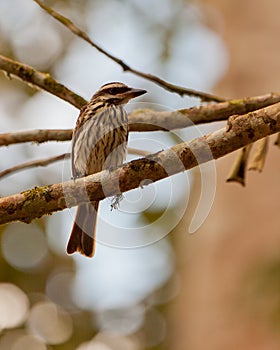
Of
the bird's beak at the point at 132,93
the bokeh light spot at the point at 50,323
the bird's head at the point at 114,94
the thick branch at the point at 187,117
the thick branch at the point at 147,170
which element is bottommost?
the thick branch at the point at 147,170

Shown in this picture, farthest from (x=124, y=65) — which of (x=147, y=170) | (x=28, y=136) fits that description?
(x=147, y=170)

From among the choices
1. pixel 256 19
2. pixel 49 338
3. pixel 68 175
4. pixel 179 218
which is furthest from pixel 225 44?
pixel 49 338

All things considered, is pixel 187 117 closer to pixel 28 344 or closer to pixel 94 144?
pixel 94 144

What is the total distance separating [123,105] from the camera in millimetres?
4516

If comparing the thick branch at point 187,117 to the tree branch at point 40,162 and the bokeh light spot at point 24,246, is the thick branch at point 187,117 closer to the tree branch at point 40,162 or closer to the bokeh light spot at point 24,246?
the tree branch at point 40,162

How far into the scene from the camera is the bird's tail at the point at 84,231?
4125 millimetres

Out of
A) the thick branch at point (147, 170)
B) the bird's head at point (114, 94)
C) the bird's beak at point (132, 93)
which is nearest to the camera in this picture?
the thick branch at point (147, 170)

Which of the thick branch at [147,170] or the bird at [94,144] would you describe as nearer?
the thick branch at [147,170]

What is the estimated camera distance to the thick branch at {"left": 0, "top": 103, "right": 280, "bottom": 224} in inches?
123

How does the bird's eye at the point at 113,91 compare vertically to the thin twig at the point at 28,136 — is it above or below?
above

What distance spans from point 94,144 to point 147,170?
3.78 feet

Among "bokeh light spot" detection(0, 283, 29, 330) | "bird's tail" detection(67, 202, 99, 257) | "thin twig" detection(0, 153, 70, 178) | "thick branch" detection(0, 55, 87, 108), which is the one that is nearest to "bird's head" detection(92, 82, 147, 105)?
"thick branch" detection(0, 55, 87, 108)

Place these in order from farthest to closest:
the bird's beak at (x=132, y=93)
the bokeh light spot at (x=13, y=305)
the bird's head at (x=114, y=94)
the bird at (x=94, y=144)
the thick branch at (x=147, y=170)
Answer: the bokeh light spot at (x=13, y=305)
the bird's head at (x=114, y=94)
the bird's beak at (x=132, y=93)
the bird at (x=94, y=144)
the thick branch at (x=147, y=170)

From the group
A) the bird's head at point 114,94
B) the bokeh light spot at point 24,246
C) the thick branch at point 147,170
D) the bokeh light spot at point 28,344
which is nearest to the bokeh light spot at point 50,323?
→ the bokeh light spot at point 28,344
